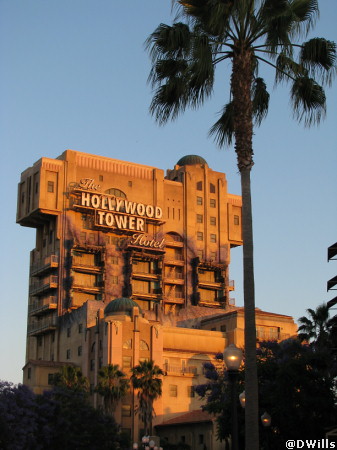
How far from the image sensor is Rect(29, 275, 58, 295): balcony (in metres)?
116

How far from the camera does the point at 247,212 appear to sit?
25.2 meters

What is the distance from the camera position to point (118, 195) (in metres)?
125

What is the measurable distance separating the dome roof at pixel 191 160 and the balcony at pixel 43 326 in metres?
38.9

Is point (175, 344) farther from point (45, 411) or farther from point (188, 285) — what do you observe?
point (45, 411)

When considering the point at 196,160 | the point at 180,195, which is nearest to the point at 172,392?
the point at 180,195

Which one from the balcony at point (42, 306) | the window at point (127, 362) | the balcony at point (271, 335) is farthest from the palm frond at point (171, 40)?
the balcony at point (42, 306)

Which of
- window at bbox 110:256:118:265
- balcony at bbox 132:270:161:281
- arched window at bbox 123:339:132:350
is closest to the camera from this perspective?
arched window at bbox 123:339:132:350

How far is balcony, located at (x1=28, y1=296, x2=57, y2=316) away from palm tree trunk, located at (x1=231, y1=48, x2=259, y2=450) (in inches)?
3634

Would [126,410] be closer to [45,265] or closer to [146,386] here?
[146,386]

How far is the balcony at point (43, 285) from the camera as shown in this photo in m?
116

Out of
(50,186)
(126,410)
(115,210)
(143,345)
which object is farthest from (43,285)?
(126,410)

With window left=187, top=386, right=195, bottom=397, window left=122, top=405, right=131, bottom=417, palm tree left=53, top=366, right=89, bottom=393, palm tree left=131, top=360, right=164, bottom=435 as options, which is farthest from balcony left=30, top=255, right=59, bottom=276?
palm tree left=131, top=360, right=164, bottom=435

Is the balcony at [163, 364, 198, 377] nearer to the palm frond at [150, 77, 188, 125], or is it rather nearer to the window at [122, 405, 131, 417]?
the window at [122, 405, 131, 417]

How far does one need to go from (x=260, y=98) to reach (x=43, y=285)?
9304 cm
